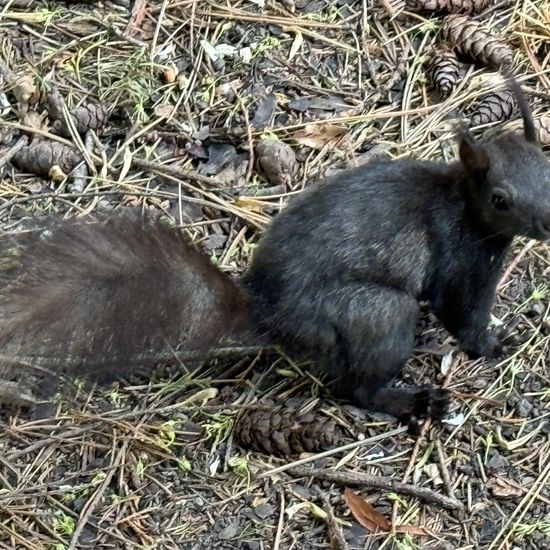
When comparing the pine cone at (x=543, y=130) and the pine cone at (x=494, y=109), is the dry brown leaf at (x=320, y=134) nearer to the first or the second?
the pine cone at (x=494, y=109)

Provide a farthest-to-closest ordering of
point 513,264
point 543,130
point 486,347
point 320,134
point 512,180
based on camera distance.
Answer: point 320,134 < point 543,130 < point 513,264 < point 486,347 < point 512,180

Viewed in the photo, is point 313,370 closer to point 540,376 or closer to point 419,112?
point 540,376

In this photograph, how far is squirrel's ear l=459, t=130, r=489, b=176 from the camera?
3188 mm

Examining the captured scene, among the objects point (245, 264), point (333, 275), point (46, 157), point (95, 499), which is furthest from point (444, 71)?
point (95, 499)

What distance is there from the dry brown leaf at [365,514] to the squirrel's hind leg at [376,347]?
0.33m

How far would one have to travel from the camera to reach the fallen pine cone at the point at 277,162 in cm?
401

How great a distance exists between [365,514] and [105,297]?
1.10m

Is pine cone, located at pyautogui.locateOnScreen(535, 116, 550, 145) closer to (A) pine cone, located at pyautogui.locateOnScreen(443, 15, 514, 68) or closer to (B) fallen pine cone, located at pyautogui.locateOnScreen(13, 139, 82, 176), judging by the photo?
(A) pine cone, located at pyautogui.locateOnScreen(443, 15, 514, 68)

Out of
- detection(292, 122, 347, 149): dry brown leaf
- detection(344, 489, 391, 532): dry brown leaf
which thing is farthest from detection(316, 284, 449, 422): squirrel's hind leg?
detection(292, 122, 347, 149): dry brown leaf

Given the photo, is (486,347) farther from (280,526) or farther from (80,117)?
(80,117)

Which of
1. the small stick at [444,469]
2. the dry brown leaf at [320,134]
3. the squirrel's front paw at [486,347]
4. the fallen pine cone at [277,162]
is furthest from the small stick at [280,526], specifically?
the dry brown leaf at [320,134]

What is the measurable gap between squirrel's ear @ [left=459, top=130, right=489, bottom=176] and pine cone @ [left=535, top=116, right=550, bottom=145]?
0.86 m

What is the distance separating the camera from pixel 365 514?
328 centimetres

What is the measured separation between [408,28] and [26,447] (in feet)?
7.92
